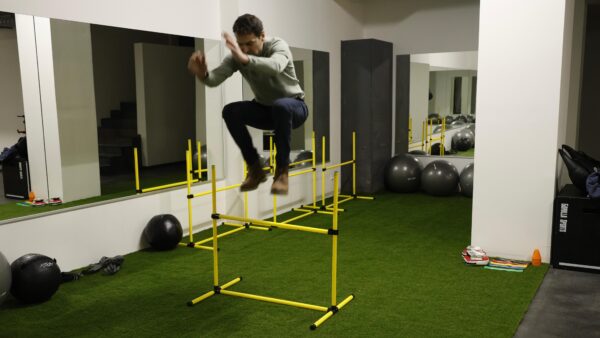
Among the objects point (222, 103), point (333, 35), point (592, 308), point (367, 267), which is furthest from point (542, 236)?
point (333, 35)

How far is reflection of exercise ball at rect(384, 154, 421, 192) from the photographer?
845cm

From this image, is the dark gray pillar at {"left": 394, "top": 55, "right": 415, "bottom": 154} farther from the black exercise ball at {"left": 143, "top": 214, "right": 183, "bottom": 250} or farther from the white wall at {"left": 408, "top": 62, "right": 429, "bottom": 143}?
the black exercise ball at {"left": 143, "top": 214, "right": 183, "bottom": 250}

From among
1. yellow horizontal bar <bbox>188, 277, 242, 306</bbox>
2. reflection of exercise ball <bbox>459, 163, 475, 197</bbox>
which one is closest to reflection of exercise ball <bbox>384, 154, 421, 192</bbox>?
reflection of exercise ball <bbox>459, 163, 475, 197</bbox>

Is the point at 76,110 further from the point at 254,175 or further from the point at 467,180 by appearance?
the point at 467,180

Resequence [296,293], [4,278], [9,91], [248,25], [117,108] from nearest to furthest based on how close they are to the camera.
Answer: [248,25], [4,278], [296,293], [9,91], [117,108]

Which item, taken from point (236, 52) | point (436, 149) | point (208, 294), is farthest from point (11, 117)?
point (436, 149)

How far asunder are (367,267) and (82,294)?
2.50m

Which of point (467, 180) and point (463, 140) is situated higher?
point (463, 140)

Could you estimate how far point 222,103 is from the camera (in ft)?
21.2

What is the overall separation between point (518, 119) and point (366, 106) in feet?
11.8

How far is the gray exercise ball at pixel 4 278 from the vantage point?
12.2 feet

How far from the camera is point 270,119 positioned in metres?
3.25

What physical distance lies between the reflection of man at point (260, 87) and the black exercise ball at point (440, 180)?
17.2ft

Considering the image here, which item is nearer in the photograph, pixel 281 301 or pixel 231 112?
pixel 231 112
